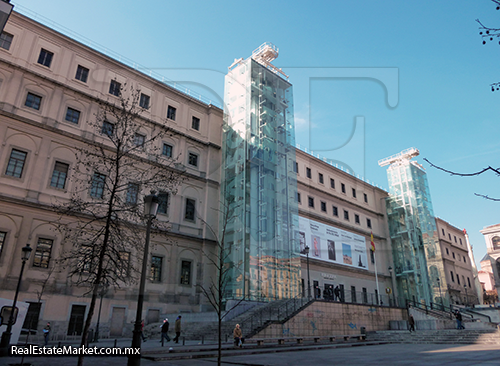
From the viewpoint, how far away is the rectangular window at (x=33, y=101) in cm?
2455

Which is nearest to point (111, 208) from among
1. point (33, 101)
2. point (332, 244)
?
point (33, 101)

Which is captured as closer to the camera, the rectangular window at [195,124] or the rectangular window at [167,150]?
the rectangular window at [167,150]

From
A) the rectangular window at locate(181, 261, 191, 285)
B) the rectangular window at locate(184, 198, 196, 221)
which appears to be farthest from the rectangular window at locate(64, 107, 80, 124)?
the rectangular window at locate(181, 261, 191, 285)

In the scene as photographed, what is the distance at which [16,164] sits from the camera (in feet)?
76.0

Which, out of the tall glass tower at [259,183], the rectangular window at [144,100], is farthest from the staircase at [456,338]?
the rectangular window at [144,100]

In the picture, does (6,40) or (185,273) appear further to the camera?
(185,273)

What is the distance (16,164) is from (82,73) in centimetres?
892

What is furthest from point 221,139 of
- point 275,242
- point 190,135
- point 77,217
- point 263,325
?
point 263,325

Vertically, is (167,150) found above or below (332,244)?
above

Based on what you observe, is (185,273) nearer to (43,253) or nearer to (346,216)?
(43,253)

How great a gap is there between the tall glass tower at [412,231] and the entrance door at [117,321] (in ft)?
123

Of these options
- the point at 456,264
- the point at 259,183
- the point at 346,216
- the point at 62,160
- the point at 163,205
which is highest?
the point at 346,216

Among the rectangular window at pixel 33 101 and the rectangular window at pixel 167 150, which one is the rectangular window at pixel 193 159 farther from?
the rectangular window at pixel 33 101

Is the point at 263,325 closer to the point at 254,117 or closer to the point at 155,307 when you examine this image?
the point at 155,307
